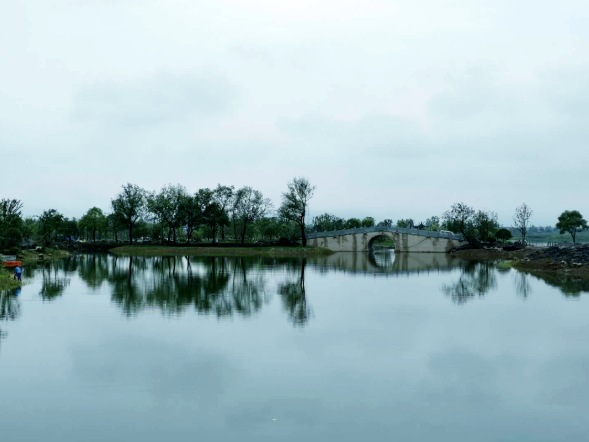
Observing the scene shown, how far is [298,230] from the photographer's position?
124 m

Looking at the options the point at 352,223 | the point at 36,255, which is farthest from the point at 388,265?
the point at 352,223

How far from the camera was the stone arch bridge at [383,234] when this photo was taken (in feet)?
340

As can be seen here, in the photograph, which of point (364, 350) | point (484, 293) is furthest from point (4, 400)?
point (484, 293)

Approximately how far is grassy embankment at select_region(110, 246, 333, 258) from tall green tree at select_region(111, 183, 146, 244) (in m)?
12.4

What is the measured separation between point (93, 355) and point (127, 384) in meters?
4.12

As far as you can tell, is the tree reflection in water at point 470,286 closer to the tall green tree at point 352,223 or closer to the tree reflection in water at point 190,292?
the tree reflection in water at point 190,292

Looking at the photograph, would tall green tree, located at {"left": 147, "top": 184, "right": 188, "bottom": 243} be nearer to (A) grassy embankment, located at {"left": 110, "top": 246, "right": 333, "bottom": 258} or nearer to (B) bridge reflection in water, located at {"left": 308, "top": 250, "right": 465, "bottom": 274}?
(A) grassy embankment, located at {"left": 110, "top": 246, "right": 333, "bottom": 258}

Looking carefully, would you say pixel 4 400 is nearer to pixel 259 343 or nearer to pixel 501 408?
pixel 259 343

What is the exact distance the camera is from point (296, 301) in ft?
111

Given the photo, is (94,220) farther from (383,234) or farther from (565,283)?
(565,283)

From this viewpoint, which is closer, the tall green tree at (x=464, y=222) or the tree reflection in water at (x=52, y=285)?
the tree reflection in water at (x=52, y=285)

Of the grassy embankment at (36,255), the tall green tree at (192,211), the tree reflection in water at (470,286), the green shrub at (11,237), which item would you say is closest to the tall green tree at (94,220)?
the tall green tree at (192,211)

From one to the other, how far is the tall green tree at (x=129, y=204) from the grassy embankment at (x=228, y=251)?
1238cm

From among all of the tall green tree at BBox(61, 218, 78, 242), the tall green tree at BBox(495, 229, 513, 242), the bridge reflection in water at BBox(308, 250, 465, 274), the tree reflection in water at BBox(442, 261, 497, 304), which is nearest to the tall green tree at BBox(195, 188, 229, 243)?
the bridge reflection in water at BBox(308, 250, 465, 274)
